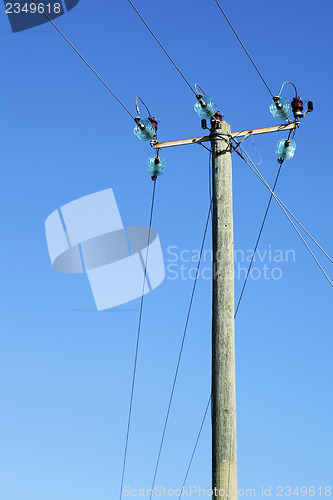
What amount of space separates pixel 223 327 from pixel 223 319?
0.08 m

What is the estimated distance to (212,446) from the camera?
655cm

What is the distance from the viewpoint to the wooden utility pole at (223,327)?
640 centimetres

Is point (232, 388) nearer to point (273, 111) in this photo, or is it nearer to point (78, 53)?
point (273, 111)

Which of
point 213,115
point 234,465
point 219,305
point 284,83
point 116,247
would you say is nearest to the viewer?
point 234,465

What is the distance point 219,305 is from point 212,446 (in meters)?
1.39

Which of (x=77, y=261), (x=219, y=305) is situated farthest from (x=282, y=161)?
(x=77, y=261)

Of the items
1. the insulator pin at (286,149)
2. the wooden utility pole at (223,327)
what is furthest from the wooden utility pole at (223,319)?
the insulator pin at (286,149)

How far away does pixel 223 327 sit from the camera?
682 cm

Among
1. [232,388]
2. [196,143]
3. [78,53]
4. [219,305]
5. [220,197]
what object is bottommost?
[232,388]

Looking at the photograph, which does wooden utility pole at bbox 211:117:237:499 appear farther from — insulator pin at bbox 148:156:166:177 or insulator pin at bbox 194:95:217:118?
insulator pin at bbox 148:156:166:177

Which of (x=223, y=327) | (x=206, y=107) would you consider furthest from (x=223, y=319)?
(x=206, y=107)

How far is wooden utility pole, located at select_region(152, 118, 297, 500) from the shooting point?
640cm

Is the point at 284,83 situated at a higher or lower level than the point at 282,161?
higher

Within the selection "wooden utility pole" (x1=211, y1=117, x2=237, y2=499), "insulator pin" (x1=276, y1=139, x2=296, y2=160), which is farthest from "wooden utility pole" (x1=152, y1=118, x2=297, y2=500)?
"insulator pin" (x1=276, y1=139, x2=296, y2=160)
